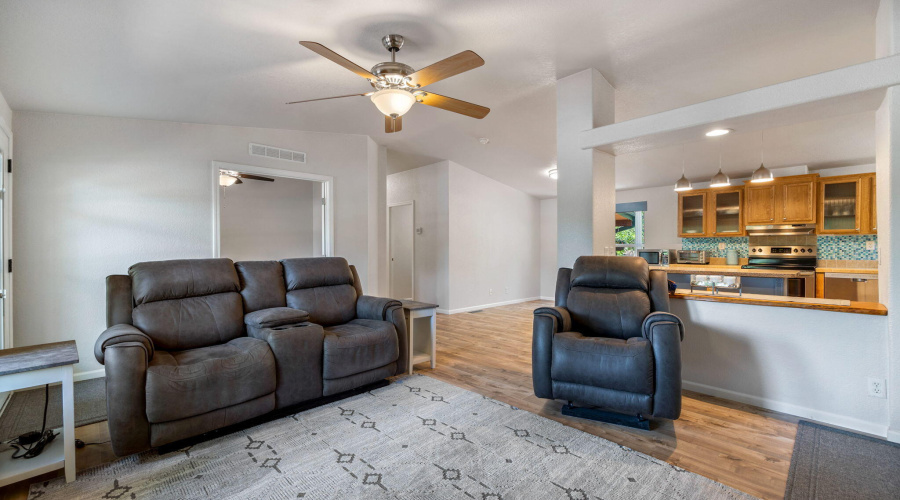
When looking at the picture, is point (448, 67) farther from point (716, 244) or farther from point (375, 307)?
point (716, 244)

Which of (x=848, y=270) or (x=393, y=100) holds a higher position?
(x=393, y=100)

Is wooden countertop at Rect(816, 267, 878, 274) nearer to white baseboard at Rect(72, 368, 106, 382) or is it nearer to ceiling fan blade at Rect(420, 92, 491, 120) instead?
ceiling fan blade at Rect(420, 92, 491, 120)

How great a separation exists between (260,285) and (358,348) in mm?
1038

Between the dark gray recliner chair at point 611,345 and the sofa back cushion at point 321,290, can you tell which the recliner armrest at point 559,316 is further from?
the sofa back cushion at point 321,290

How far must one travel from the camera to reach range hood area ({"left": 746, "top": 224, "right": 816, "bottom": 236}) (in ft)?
17.1

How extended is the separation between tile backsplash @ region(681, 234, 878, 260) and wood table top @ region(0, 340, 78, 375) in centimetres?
744

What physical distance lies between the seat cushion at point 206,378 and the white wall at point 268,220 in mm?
2698

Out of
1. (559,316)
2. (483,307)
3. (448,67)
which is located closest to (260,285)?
(448,67)

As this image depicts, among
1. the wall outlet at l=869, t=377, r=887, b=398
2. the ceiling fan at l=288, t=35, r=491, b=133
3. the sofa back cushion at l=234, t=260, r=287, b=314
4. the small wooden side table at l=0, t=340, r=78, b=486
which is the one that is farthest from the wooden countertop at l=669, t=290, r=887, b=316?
the small wooden side table at l=0, t=340, r=78, b=486

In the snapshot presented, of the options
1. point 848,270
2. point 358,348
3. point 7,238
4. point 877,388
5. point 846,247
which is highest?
point 7,238

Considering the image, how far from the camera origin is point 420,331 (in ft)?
12.6

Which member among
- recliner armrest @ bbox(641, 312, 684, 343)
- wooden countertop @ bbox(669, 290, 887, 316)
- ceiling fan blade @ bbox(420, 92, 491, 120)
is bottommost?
recliner armrest @ bbox(641, 312, 684, 343)

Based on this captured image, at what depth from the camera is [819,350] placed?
2572 mm

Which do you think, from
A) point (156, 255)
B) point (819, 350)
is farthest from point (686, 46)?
point (156, 255)
